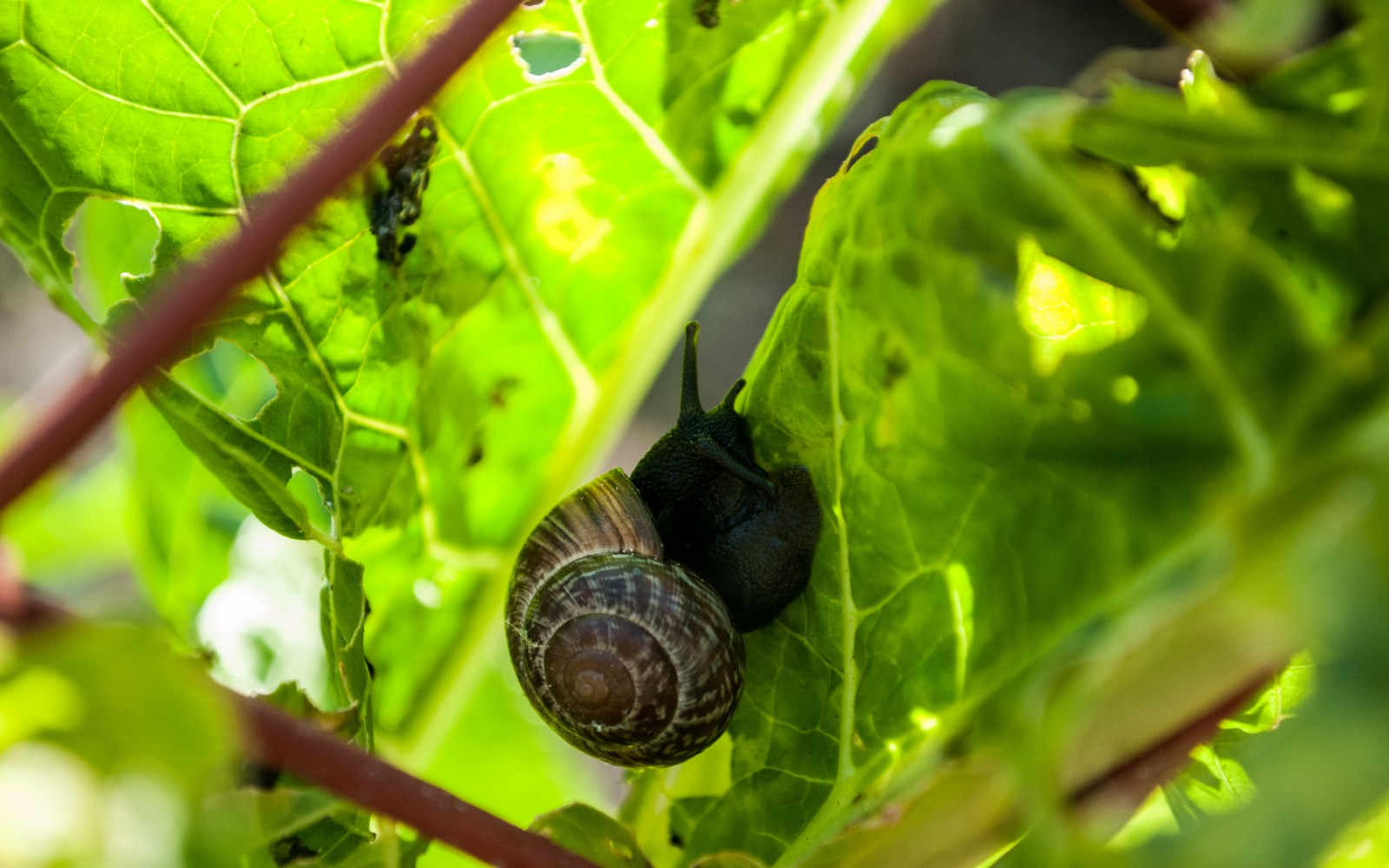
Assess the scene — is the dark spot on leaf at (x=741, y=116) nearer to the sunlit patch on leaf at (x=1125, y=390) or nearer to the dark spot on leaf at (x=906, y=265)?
the dark spot on leaf at (x=906, y=265)

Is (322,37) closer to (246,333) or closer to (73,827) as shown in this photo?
(246,333)

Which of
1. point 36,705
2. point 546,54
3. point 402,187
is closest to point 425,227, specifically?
point 402,187

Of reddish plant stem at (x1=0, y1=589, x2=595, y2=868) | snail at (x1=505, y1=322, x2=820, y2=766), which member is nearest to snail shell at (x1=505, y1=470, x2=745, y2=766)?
snail at (x1=505, y1=322, x2=820, y2=766)

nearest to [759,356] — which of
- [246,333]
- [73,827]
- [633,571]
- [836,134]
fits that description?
[633,571]

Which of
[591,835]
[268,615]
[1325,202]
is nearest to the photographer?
[1325,202]

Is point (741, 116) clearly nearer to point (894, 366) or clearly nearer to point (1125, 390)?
point (894, 366)
